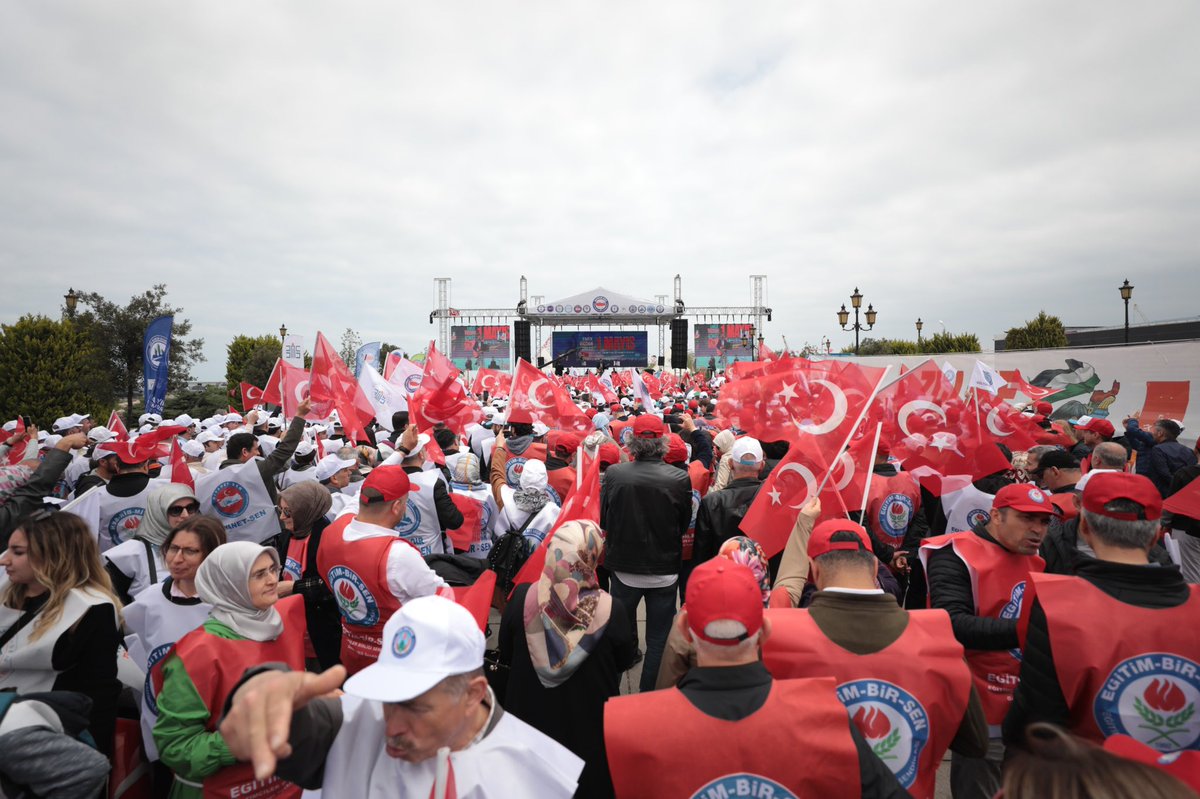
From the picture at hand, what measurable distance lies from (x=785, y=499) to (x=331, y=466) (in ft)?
18.5

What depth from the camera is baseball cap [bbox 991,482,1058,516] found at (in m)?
2.84

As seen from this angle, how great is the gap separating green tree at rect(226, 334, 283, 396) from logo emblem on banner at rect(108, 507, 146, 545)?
Answer: 84.3 ft

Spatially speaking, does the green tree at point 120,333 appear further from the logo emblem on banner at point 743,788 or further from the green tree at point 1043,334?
the green tree at point 1043,334

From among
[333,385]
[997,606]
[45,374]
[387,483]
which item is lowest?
[997,606]

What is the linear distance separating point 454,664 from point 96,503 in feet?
15.3

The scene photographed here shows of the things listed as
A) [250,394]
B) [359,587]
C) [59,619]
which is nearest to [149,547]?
[59,619]

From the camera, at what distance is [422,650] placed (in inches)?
64.7

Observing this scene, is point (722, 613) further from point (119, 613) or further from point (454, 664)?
point (119, 613)

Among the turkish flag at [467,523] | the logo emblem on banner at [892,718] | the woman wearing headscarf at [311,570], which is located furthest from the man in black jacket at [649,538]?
the logo emblem on banner at [892,718]

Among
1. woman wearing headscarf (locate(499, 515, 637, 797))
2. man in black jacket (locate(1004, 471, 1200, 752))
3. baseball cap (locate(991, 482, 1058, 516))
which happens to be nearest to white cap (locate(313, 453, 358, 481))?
woman wearing headscarf (locate(499, 515, 637, 797))

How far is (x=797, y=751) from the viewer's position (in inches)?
67.8

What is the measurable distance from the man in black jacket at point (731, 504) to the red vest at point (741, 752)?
106 inches

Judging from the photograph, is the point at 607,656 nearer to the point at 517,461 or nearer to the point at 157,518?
the point at 157,518

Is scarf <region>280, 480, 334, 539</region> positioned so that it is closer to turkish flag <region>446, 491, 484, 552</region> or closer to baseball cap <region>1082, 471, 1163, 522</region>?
turkish flag <region>446, 491, 484, 552</region>
